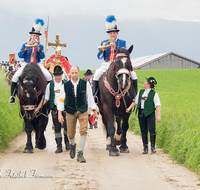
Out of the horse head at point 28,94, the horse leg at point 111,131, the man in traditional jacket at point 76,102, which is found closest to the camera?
the man in traditional jacket at point 76,102

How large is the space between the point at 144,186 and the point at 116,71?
3483 mm

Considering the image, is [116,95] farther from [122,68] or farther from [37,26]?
[37,26]

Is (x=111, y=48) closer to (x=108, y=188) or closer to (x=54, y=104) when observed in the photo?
(x=54, y=104)

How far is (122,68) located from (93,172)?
8.91 feet

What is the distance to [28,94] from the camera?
818 centimetres

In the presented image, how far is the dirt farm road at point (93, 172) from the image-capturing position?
207 inches

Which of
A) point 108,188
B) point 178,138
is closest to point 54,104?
point 178,138

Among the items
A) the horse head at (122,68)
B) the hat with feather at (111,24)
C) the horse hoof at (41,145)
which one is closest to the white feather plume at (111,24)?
the hat with feather at (111,24)

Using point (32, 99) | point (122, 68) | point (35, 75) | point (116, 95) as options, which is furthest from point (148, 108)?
point (35, 75)

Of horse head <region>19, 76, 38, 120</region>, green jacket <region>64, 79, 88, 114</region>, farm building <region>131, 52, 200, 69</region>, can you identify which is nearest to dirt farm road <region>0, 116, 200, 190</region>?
horse head <region>19, 76, 38, 120</region>

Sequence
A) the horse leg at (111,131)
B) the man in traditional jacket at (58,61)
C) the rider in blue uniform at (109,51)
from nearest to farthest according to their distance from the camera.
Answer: the horse leg at (111,131) < the rider in blue uniform at (109,51) < the man in traditional jacket at (58,61)

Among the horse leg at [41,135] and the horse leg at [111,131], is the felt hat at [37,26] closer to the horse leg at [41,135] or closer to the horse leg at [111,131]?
the horse leg at [41,135]

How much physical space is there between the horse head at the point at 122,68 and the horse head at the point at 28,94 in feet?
6.83

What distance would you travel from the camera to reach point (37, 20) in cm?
988
